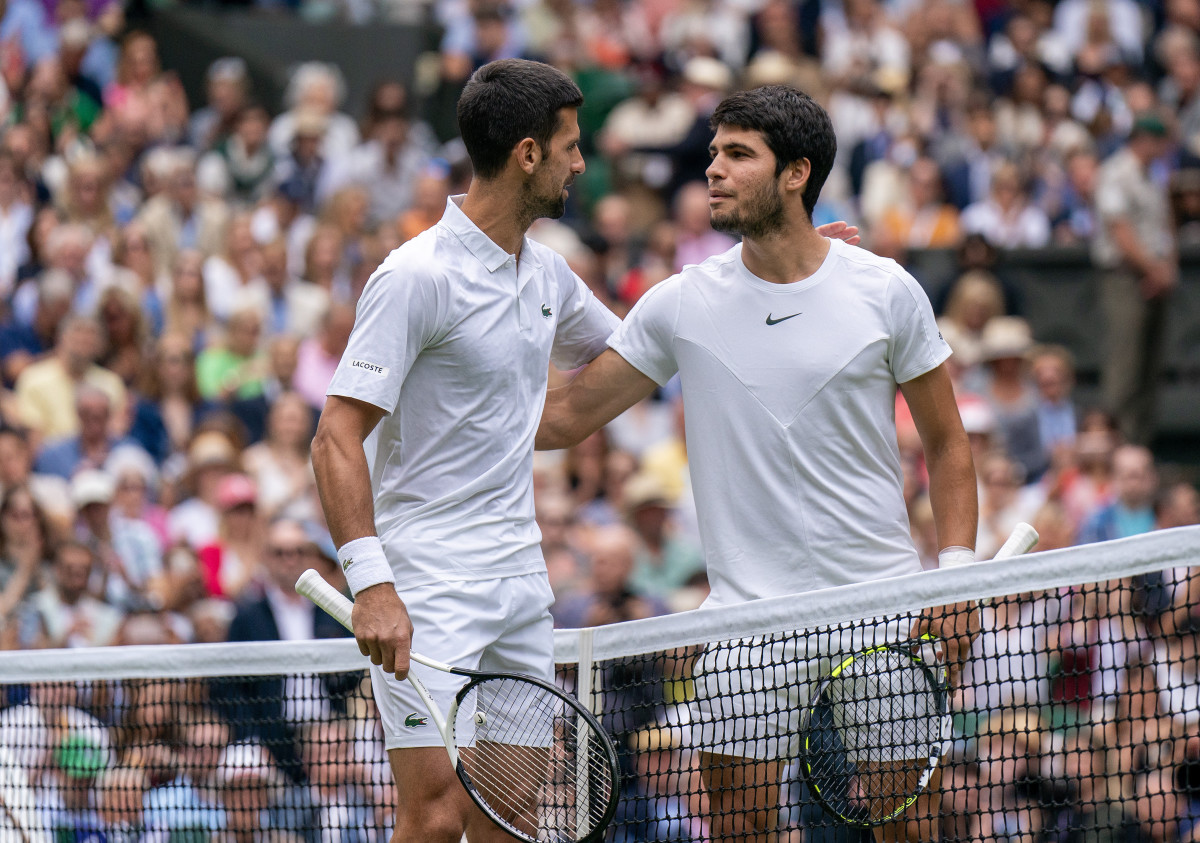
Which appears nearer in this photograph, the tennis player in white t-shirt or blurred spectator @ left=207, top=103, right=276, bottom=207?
the tennis player in white t-shirt

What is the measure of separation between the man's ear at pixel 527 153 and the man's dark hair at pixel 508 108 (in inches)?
0.5

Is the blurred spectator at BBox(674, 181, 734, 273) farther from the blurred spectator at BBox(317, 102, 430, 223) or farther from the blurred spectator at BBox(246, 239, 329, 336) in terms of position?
the blurred spectator at BBox(246, 239, 329, 336)

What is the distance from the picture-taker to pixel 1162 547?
13.5 feet

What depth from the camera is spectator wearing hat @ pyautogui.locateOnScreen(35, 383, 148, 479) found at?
971 cm

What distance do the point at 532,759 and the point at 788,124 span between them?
Result: 1805mm

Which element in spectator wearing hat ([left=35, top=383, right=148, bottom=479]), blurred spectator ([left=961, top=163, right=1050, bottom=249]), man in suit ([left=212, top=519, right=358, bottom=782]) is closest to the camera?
man in suit ([left=212, top=519, right=358, bottom=782])

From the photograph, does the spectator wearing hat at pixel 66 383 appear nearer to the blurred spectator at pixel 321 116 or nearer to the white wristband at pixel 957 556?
the blurred spectator at pixel 321 116

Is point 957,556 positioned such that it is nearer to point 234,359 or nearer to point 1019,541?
point 1019,541

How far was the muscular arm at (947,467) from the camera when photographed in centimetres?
463

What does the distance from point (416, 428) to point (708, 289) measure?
3.03 feet

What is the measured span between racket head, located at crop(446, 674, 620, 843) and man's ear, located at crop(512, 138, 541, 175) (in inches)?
50.9

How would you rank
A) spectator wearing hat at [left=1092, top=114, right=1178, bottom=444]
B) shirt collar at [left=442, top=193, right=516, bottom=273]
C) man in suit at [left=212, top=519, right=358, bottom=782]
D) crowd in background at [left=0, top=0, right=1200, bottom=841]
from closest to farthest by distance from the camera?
shirt collar at [left=442, top=193, right=516, bottom=273] < man in suit at [left=212, top=519, right=358, bottom=782] < crowd in background at [left=0, top=0, right=1200, bottom=841] < spectator wearing hat at [left=1092, top=114, right=1178, bottom=444]

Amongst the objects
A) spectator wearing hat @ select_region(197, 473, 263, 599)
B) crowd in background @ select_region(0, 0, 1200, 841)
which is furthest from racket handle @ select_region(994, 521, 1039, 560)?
spectator wearing hat @ select_region(197, 473, 263, 599)

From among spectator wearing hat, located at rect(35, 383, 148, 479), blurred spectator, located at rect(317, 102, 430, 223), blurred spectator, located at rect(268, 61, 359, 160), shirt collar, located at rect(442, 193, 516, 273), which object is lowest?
shirt collar, located at rect(442, 193, 516, 273)
